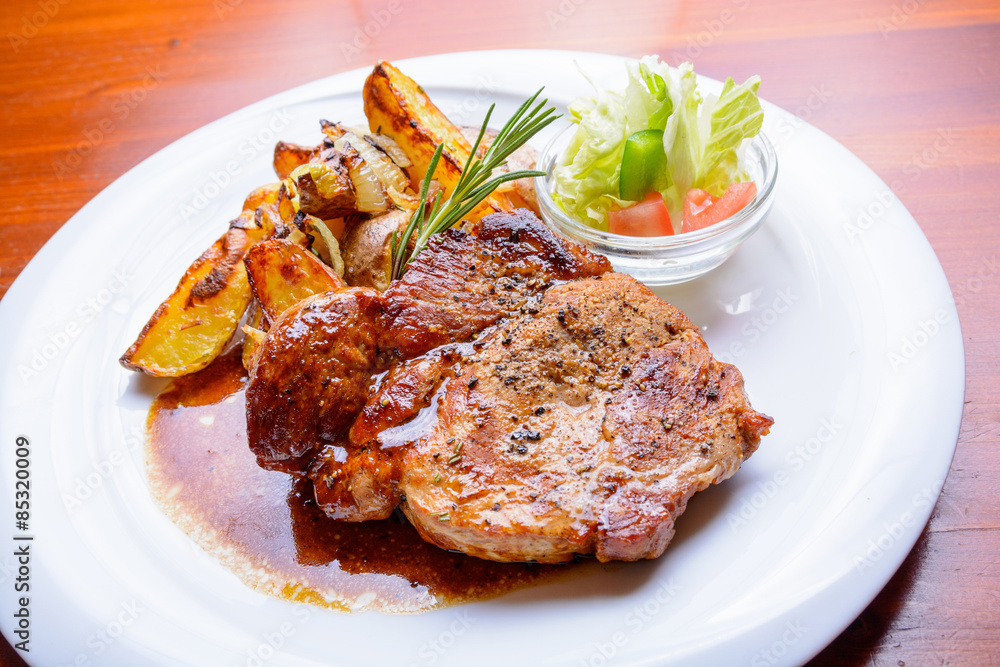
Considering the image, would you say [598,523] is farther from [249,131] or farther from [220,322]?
[249,131]

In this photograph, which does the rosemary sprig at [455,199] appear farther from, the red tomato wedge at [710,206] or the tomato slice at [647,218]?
the red tomato wedge at [710,206]

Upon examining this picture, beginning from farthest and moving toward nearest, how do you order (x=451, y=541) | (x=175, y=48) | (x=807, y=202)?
(x=175, y=48) → (x=807, y=202) → (x=451, y=541)

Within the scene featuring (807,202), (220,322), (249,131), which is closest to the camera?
(220,322)

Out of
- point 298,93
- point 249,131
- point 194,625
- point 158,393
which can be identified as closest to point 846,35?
point 298,93

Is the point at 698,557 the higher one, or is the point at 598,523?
the point at 598,523

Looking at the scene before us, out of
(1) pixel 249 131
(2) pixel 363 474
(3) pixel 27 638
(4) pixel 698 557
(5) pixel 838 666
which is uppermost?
(1) pixel 249 131

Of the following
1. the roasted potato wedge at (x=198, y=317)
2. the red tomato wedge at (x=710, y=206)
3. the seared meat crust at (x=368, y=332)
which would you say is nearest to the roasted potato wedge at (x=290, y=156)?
the roasted potato wedge at (x=198, y=317)

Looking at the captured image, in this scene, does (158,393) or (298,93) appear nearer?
(158,393)
